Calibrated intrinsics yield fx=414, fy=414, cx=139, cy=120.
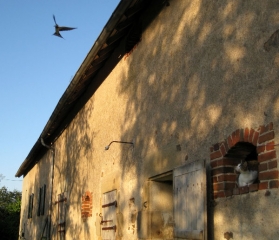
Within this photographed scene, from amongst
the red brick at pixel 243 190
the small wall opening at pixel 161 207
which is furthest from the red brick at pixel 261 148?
the small wall opening at pixel 161 207

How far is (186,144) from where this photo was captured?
4.89 metres

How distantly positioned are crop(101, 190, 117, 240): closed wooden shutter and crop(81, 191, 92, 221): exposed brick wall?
1.04 meters

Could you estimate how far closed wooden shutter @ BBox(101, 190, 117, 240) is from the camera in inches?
276

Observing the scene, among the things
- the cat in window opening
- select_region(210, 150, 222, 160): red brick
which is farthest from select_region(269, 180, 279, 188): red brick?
select_region(210, 150, 222, 160): red brick

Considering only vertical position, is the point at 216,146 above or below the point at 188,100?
below

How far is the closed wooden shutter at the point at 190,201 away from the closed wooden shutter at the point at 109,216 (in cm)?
246

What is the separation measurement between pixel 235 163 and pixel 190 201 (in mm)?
666

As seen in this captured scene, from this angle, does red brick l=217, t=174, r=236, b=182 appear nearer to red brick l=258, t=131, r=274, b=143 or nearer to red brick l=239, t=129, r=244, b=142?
red brick l=239, t=129, r=244, b=142

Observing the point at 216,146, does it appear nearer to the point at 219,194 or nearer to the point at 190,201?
the point at 219,194

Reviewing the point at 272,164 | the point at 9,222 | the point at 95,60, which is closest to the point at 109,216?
the point at 95,60

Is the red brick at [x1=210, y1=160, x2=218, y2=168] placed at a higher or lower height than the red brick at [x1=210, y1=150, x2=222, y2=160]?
lower

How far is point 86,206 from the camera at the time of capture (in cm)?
880

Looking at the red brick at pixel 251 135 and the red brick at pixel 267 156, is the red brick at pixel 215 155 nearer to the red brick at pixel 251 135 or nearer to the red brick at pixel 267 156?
the red brick at pixel 251 135

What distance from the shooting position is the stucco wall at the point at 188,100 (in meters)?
3.72
